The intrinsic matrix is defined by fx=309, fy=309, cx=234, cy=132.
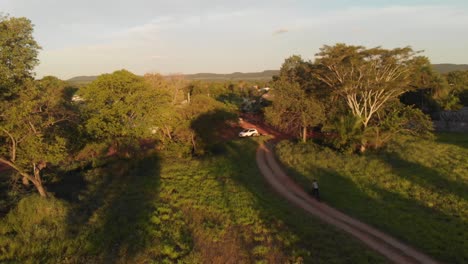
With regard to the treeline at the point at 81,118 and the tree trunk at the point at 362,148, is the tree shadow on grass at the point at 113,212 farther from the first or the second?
the tree trunk at the point at 362,148

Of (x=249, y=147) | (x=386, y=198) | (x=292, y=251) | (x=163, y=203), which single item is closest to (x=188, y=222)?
(x=163, y=203)

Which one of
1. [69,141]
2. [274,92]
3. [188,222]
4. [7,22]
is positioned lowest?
[188,222]

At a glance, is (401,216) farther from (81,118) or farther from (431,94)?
(431,94)

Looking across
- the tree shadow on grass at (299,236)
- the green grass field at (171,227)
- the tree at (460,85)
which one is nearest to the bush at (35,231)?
the green grass field at (171,227)

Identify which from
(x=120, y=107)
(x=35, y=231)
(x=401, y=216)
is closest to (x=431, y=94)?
(x=401, y=216)

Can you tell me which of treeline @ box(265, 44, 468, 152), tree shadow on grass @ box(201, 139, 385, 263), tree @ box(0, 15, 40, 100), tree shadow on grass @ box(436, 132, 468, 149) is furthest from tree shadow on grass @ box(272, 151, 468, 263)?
tree @ box(0, 15, 40, 100)

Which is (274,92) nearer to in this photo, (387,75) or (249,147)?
(249,147)
